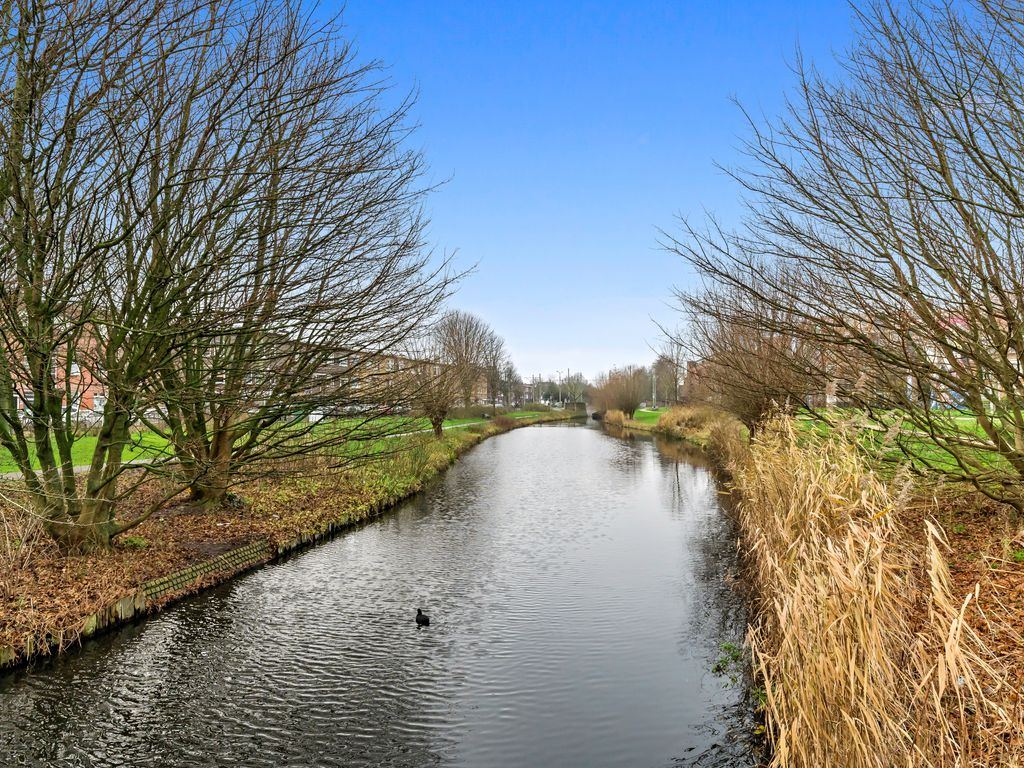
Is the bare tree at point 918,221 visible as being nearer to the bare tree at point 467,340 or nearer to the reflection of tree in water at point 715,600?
the reflection of tree in water at point 715,600

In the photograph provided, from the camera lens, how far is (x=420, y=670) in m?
7.39

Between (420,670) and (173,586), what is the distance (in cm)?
391

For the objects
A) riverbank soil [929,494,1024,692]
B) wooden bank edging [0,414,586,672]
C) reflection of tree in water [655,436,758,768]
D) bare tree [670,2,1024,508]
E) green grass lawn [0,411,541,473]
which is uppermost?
bare tree [670,2,1024,508]

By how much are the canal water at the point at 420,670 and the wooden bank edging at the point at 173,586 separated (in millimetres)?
182

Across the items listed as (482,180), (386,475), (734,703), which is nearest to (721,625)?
(734,703)

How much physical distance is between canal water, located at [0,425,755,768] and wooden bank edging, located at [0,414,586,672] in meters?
0.18

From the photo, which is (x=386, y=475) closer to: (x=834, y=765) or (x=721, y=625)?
(x=721, y=625)

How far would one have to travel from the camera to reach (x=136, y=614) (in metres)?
8.40

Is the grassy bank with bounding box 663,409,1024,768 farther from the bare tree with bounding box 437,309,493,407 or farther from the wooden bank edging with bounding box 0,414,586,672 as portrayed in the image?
the bare tree with bounding box 437,309,493,407

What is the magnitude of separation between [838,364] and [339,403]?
6.20 m

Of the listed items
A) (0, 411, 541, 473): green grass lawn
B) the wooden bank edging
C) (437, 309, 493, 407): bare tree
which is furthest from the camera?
(437, 309, 493, 407): bare tree

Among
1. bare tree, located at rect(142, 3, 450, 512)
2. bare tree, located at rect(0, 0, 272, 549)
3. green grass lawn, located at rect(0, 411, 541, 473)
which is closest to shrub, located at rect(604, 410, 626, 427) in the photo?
green grass lawn, located at rect(0, 411, 541, 473)

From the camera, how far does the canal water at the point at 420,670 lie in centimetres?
581

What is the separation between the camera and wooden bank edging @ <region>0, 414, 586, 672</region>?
23.2 feet
